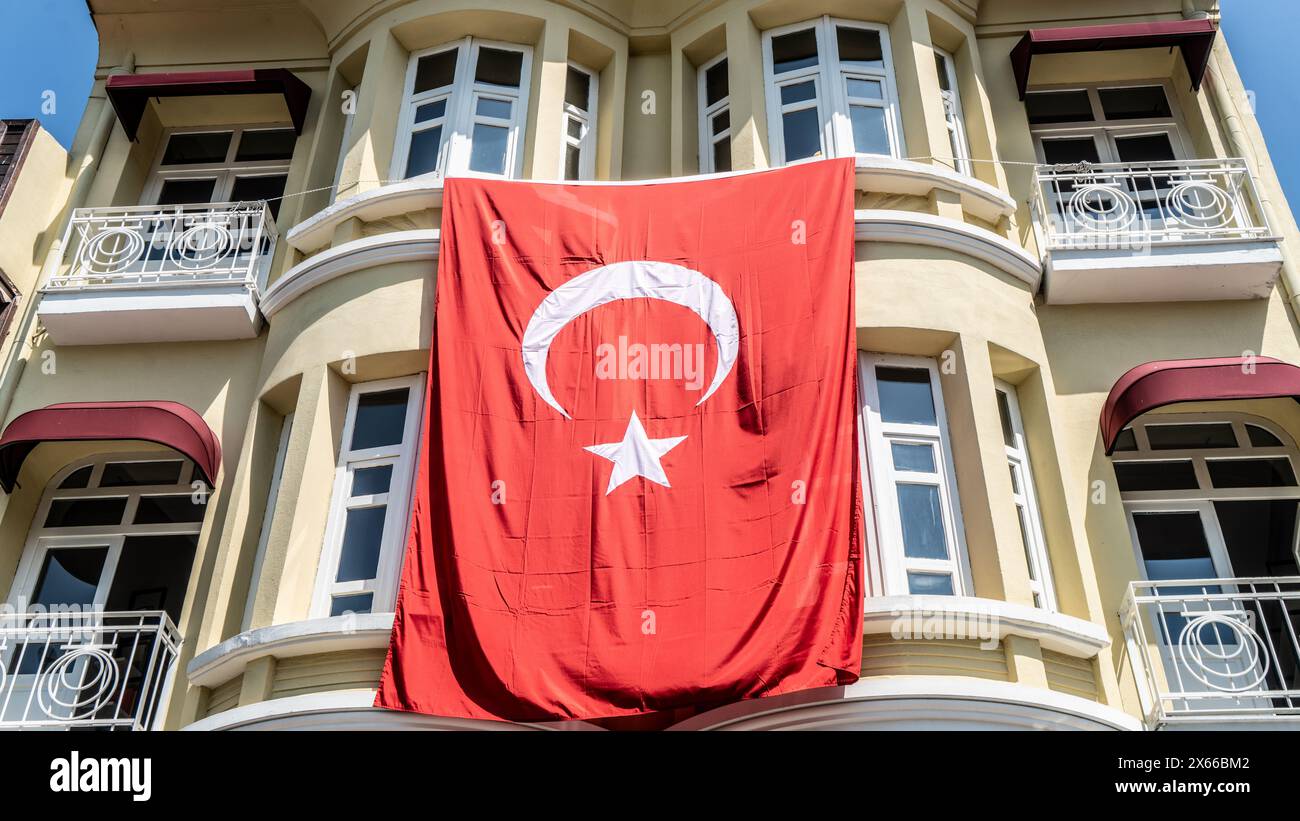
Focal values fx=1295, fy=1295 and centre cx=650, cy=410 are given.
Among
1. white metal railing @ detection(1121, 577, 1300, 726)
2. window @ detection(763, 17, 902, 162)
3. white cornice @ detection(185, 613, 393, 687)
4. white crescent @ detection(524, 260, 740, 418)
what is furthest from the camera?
window @ detection(763, 17, 902, 162)

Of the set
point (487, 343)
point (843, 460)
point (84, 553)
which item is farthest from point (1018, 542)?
point (84, 553)

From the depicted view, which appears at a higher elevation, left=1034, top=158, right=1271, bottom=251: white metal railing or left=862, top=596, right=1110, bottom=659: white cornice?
left=1034, top=158, right=1271, bottom=251: white metal railing

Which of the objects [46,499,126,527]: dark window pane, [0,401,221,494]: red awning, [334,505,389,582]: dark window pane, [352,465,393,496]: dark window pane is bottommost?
Result: [334,505,389,582]: dark window pane

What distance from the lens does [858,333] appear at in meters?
10.8

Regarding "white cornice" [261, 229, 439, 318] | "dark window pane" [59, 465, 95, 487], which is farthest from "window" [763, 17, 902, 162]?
"dark window pane" [59, 465, 95, 487]

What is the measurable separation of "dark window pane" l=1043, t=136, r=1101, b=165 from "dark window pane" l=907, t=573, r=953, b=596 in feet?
18.8

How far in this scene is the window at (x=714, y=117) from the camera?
42.8 feet

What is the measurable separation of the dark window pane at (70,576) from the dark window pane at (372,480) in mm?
2728

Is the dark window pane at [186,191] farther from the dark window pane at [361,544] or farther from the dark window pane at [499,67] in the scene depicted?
the dark window pane at [361,544]

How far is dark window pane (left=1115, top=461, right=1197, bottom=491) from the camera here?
37.4ft

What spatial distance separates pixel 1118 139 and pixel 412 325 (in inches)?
306

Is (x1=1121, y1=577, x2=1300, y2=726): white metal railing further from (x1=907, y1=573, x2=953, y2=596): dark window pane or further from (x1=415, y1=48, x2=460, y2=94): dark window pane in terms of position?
(x1=415, y1=48, x2=460, y2=94): dark window pane

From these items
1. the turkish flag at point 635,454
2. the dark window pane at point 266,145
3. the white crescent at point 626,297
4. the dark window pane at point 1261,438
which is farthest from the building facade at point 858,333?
the white crescent at point 626,297

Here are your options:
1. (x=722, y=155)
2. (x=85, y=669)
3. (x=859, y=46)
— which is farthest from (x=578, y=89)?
(x=85, y=669)
